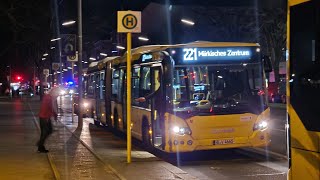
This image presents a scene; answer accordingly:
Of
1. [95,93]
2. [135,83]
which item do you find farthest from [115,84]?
[95,93]

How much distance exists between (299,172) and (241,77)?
7.50 m

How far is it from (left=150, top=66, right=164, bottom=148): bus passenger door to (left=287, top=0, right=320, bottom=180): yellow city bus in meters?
7.21

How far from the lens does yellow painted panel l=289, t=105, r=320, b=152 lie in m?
5.41

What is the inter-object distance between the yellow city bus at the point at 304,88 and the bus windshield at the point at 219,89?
Result: 22.0ft

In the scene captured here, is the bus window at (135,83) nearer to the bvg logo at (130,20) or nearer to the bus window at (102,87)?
the bvg logo at (130,20)

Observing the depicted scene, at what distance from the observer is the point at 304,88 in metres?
5.62

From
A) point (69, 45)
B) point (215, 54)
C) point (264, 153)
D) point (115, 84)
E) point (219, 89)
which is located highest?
point (69, 45)

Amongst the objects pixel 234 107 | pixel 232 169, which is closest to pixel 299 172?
pixel 232 169

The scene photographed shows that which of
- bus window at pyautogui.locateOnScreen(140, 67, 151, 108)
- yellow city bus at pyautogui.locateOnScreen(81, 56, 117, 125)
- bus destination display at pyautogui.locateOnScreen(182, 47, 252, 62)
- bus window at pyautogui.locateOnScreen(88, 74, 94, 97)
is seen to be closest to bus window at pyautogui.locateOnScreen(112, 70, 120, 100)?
yellow city bus at pyautogui.locateOnScreen(81, 56, 117, 125)

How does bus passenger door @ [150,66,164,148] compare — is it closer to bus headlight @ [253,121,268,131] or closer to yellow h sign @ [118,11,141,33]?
yellow h sign @ [118,11,141,33]

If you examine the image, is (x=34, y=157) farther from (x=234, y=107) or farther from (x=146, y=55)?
(x=234, y=107)

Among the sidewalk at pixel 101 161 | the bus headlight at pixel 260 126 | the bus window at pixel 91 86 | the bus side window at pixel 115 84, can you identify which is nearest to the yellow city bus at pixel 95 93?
the bus window at pixel 91 86

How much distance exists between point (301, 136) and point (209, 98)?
23.4 feet

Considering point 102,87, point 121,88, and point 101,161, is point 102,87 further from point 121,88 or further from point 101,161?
point 101,161
